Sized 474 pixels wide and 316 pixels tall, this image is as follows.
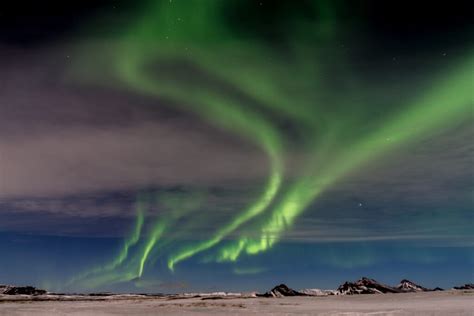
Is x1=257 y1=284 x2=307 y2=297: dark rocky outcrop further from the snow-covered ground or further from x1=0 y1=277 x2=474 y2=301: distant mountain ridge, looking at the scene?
the snow-covered ground

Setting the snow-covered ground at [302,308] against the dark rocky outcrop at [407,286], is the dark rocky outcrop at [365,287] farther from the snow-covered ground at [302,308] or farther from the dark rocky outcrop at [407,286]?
the snow-covered ground at [302,308]

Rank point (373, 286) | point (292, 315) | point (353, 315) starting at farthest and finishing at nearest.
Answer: point (373, 286) < point (292, 315) < point (353, 315)

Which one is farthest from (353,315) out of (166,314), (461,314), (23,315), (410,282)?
(410,282)

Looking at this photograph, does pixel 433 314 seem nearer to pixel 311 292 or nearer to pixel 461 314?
pixel 461 314

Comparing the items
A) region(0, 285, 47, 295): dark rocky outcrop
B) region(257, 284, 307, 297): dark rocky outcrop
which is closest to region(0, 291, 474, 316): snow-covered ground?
region(257, 284, 307, 297): dark rocky outcrop

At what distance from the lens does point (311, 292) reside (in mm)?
124938

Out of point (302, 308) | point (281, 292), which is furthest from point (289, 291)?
point (302, 308)

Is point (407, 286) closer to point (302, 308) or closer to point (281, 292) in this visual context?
point (281, 292)

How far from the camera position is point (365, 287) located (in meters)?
135

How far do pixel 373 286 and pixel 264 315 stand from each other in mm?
107081

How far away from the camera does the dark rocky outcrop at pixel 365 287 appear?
5162 inches

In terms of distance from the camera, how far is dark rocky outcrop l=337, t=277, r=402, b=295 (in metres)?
131

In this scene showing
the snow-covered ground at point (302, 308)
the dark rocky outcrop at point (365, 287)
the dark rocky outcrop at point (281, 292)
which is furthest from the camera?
the dark rocky outcrop at point (365, 287)

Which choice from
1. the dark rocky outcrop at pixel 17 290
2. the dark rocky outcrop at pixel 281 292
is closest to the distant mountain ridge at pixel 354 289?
the dark rocky outcrop at pixel 281 292
